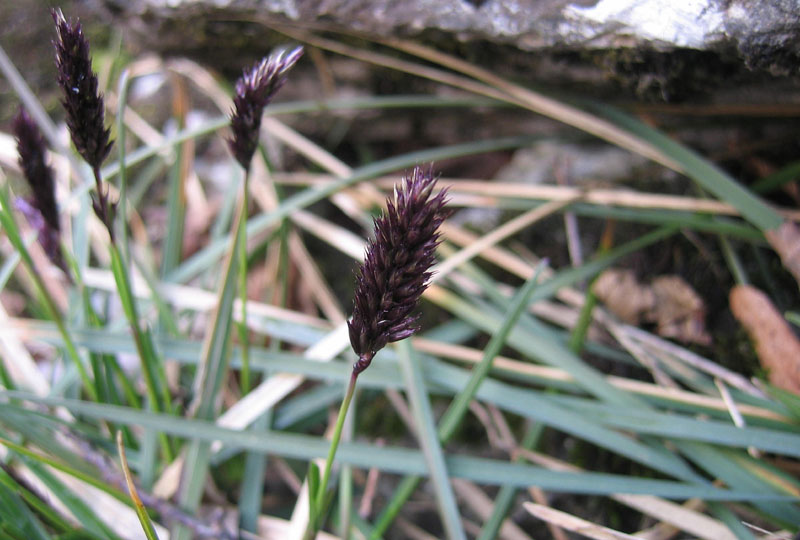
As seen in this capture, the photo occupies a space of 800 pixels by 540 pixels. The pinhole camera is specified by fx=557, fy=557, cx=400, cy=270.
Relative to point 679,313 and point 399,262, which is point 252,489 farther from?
point 679,313

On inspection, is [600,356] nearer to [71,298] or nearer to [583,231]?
[583,231]

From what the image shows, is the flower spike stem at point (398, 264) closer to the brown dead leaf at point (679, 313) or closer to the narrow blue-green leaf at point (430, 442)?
the narrow blue-green leaf at point (430, 442)

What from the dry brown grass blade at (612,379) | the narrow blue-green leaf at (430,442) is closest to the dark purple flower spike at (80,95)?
the narrow blue-green leaf at (430,442)

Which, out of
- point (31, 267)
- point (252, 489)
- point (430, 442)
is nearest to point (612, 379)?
point (430, 442)

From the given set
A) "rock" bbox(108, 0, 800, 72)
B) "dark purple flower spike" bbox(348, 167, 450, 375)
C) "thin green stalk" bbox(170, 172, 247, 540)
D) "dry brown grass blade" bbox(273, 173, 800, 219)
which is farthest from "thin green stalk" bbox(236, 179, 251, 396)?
"rock" bbox(108, 0, 800, 72)

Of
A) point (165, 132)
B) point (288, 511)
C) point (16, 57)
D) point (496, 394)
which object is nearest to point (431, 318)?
point (496, 394)

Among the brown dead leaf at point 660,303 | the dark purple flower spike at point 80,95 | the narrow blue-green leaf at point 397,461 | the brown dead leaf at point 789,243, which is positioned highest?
the brown dead leaf at point 789,243

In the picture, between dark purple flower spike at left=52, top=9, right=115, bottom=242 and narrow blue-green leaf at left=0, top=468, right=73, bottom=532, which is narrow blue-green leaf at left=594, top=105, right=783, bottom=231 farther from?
narrow blue-green leaf at left=0, top=468, right=73, bottom=532
